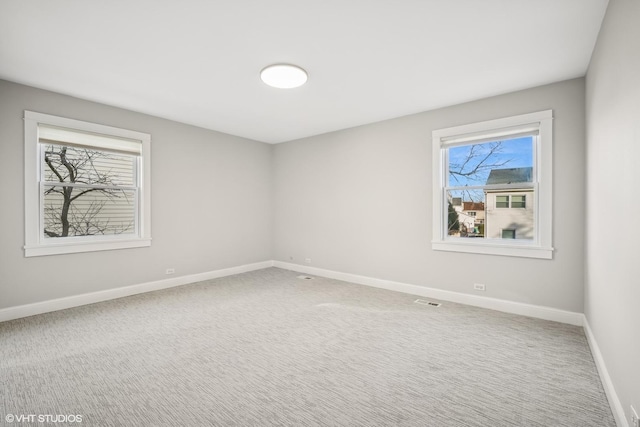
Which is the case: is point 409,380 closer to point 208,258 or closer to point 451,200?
point 451,200

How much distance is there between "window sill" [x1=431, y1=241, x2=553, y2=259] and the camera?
3301 millimetres

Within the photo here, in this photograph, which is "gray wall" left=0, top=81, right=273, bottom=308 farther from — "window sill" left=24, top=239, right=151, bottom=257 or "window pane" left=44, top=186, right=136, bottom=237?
"window pane" left=44, top=186, right=136, bottom=237

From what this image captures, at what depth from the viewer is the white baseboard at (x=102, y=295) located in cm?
328

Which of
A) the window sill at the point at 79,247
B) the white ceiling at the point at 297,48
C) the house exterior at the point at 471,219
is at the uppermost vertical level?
the white ceiling at the point at 297,48

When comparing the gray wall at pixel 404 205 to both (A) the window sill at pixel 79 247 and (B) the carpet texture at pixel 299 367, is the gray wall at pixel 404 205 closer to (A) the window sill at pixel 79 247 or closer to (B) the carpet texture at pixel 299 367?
(B) the carpet texture at pixel 299 367

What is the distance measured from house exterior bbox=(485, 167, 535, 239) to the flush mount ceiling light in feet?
8.85

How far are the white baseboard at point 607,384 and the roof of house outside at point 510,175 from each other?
171 centimetres

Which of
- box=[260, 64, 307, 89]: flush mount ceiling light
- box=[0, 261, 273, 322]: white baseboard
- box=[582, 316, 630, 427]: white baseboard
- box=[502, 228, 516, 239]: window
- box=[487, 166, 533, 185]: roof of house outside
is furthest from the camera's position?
box=[502, 228, 516, 239]: window

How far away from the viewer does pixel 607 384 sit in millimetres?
1948

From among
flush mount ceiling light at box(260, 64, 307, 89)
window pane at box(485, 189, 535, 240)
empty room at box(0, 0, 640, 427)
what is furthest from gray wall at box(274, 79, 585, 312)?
flush mount ceiling light at box(260, 64, 307, 89)

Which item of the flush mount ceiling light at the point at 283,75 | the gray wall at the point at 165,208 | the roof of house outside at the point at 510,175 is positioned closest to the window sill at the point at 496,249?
the roof of house outside at the point at 510,175

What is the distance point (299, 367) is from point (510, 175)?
3.33 m

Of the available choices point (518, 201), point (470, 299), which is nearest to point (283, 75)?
point (518, 201)

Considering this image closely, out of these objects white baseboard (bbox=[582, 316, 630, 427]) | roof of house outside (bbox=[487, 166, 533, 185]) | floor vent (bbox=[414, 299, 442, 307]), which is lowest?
floor vent (bbox=[414, 299, 442, 307])
